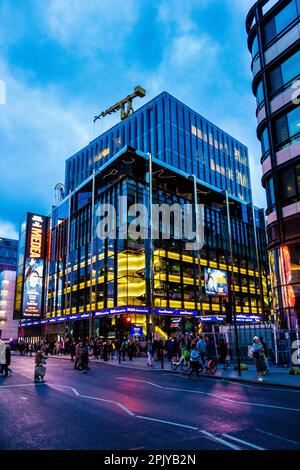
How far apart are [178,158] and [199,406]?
60994 mm

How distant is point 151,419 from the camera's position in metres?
8.40

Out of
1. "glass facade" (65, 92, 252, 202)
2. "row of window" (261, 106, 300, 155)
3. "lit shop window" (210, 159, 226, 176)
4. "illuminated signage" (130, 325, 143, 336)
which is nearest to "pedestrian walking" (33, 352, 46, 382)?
"row of window" (261, 106, 300, 155)

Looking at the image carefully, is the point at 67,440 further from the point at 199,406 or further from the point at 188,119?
the point at 188,119

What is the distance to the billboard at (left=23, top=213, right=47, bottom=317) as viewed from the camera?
6347cm

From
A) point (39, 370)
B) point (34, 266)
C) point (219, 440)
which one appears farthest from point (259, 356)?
point (34, 266)

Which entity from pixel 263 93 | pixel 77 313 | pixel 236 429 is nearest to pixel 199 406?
pixel 236 429

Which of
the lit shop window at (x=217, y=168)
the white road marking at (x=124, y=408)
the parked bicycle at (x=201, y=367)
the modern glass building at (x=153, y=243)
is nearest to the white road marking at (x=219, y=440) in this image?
the white road marking at (x=124, y=408)

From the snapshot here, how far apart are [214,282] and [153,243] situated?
563 inches

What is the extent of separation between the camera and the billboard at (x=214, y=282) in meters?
38.0

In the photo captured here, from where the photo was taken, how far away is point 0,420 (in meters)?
8.54

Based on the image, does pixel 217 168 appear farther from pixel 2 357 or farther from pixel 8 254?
pixel 8 254

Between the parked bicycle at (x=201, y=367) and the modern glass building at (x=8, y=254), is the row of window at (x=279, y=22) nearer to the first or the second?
the parked bicycle at (x=201, y=367)

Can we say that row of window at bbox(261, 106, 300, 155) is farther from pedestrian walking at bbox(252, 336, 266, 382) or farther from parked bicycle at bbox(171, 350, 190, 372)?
parked bicycle at bbox(171, 350, 190, 372)
